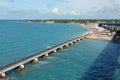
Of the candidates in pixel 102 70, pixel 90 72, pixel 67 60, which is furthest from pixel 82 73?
pixel 67 60

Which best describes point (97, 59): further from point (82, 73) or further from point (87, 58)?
point (82, 73)

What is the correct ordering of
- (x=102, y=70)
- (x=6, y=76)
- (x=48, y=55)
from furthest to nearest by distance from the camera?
1. (x=48, y=55)
2. (x=102, y=70)
3. (x=6, y=76)

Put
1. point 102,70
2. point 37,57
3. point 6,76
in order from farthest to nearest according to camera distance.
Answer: point 37,57
point 102,70
point 6,76

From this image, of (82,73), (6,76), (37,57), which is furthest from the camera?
(37,57)

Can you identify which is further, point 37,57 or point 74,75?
point 37,57

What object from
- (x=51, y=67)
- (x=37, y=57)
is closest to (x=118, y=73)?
(x=51, y=67)

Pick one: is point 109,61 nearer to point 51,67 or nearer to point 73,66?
point 73,66

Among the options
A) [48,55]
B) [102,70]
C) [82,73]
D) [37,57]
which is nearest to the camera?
[82,73]

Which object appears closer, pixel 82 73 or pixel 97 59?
pixel 82 73

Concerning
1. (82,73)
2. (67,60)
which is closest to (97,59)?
(67,60)
